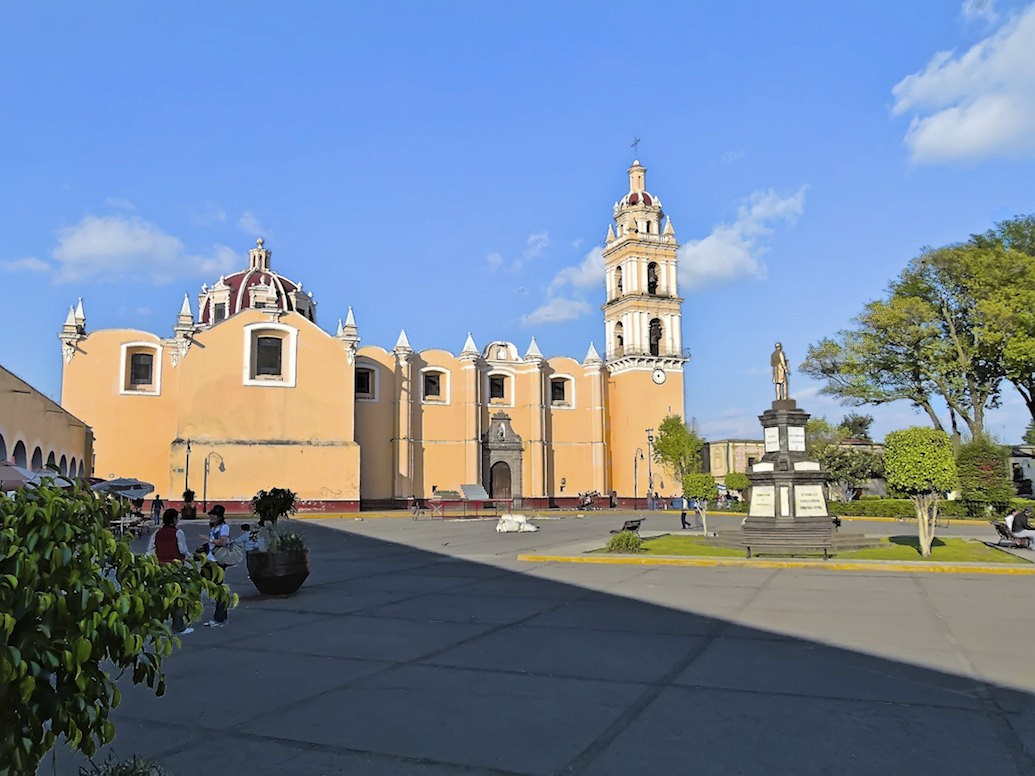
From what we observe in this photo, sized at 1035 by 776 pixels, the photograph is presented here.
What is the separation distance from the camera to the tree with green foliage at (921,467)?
15.0 metres

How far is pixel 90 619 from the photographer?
2354 millimetres

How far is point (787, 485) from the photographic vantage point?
700 inches

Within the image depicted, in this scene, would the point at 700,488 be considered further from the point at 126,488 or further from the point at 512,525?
the point at 126,488

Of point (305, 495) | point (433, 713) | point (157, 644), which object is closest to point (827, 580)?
point (433, 713)

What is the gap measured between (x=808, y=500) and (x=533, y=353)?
3198 cm

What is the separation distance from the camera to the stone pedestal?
691 inches

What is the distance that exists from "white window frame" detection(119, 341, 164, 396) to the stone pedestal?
3271 cm

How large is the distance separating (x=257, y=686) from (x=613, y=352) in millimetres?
46206

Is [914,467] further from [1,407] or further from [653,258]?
[653,258]

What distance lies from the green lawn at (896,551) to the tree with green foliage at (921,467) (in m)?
0.60

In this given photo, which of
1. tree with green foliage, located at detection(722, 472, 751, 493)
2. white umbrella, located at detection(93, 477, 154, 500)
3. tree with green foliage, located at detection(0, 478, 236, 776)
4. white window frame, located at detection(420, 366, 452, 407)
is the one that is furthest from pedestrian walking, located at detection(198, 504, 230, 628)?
white window frame, located at detection(420, 366, 452, 407)

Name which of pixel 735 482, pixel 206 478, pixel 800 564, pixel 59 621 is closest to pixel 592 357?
pixel 735 482

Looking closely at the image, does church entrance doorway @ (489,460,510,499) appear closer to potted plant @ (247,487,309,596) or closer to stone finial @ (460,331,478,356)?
stone finial @ (460,331,478,356)

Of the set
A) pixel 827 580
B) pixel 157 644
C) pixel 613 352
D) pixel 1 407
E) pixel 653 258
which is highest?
pixel 653 258
